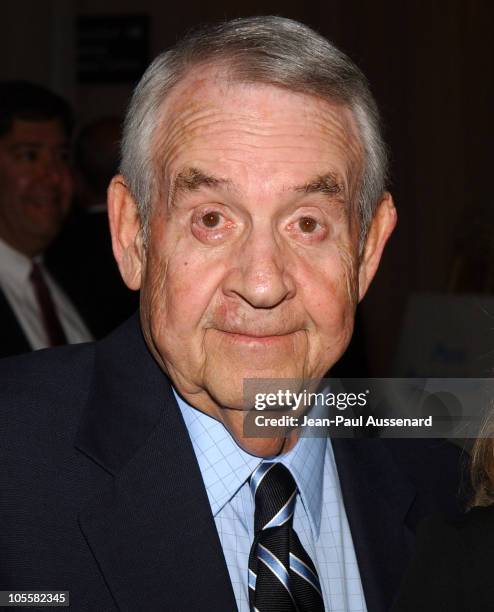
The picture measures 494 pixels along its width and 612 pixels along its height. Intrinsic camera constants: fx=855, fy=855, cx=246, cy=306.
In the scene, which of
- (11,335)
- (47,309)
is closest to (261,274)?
(11,335)

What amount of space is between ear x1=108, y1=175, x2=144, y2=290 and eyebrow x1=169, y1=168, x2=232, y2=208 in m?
0.14

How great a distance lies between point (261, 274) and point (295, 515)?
1.38ft

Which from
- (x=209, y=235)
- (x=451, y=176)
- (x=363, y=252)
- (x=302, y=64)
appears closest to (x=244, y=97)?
(x=302, y=64)

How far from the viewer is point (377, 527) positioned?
143 cm

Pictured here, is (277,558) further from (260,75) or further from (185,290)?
(260,75)

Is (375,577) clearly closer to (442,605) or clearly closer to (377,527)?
(377,527)

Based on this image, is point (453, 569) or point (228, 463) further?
point (228, 463)

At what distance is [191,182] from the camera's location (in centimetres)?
128

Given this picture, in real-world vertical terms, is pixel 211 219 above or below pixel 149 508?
above

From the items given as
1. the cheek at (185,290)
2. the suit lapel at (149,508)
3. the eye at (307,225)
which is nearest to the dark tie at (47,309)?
the suit lapel at (149,508)

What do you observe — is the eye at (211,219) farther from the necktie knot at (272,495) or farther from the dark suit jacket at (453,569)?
the dark suit jacket at (453,569)

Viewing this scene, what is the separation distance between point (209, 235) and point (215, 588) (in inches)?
20.1

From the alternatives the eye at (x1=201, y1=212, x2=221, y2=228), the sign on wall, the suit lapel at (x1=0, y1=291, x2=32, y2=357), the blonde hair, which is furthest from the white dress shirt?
the sign on wall

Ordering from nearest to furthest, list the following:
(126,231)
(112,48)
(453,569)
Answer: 1. (453,569)
2. (126,231)
3. (112,48)
